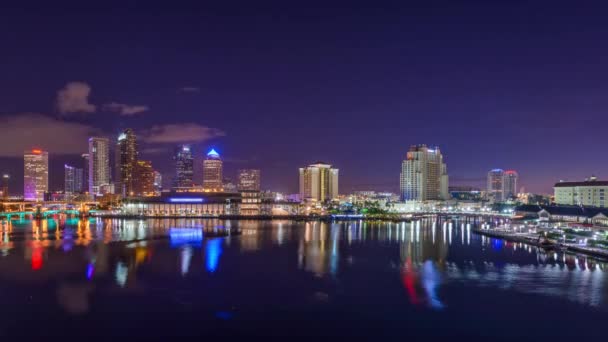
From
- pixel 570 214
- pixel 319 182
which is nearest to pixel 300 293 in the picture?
pixel 570 214

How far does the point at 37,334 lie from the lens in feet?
25.6

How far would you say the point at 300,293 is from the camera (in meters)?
10.4

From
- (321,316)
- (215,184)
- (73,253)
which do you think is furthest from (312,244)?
(215,184)

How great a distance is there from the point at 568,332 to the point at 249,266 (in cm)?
835

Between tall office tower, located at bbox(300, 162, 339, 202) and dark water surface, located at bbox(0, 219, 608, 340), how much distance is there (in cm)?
6435

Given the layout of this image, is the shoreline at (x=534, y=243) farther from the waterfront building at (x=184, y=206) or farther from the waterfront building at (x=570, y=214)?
the waterfront building at (x=184, y=206)

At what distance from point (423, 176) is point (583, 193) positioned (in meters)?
35.9

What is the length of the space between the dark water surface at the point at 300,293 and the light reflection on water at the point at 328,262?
0.05m

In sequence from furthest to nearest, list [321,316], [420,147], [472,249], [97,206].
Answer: [420,147] → [97,206] → [472,249] → [321,316]

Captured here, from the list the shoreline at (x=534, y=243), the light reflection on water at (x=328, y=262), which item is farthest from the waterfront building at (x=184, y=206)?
the shoreline at (x=534, y=243)

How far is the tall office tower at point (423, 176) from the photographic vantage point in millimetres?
69375

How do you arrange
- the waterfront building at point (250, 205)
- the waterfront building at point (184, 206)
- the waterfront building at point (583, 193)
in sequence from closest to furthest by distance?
the waterfront building at point (583, 193), the waterfront building at point (184, 206), the waterfront building at point (250, 205)

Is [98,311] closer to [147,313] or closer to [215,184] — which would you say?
[147,313]

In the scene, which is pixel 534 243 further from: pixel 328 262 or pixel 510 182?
pixel 510 182
